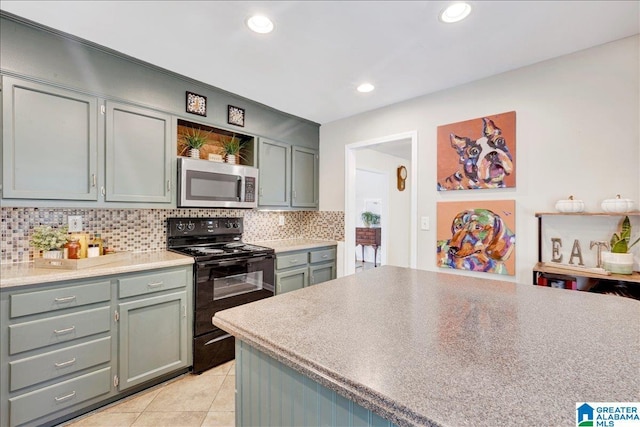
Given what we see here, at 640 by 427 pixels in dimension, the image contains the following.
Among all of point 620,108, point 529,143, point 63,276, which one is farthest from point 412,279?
point 63,276

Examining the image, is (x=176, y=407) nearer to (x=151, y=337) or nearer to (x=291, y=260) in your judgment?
(x=151, y=337)

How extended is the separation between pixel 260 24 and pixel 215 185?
4.62 ft

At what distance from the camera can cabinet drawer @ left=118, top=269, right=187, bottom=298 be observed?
192 cm

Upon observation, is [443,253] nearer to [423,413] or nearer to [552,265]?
[552,265]

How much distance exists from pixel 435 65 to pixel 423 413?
236 centimetres

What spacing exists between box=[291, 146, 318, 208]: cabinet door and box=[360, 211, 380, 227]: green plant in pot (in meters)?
3.90

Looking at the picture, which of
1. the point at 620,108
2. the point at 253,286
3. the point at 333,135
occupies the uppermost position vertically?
the point at 333,135

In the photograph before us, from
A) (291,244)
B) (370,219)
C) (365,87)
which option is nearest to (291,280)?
(291,244)

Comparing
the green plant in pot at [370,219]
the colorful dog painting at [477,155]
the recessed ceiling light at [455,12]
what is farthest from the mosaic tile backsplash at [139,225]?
the green plant in pot at [370,219]

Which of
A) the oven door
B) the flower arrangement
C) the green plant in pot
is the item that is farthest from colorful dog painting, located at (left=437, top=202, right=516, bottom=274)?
the green plant in pot

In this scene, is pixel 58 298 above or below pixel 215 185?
below

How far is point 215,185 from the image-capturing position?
2.65 metres

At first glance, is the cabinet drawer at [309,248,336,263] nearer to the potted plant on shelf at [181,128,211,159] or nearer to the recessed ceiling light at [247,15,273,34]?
the potted plant on shelf at [181,128,211,159]

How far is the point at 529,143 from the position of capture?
87.0 inches
